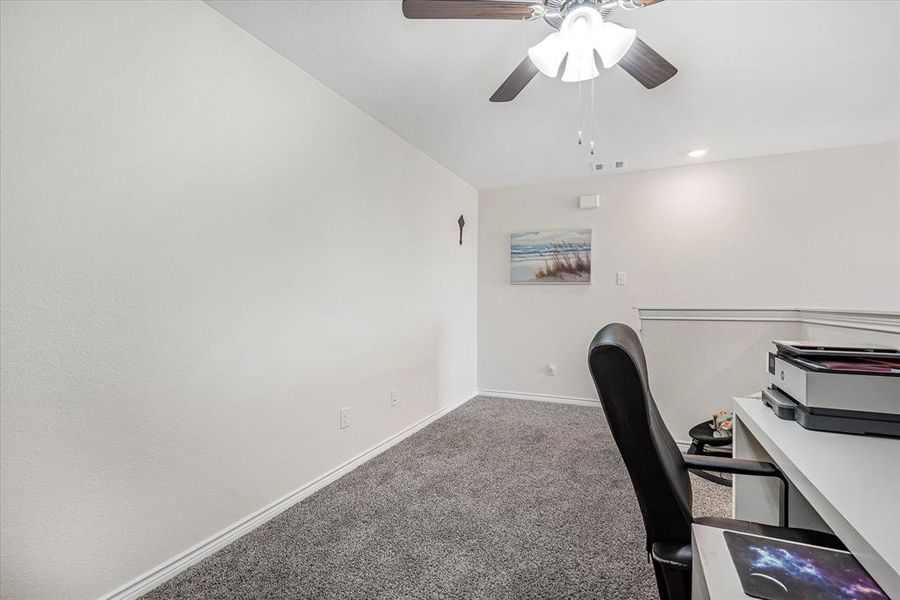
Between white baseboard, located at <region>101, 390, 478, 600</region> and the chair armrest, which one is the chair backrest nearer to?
the chair armrest

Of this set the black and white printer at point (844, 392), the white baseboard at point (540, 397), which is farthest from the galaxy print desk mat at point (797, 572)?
the white baseboard at point (540, 397)

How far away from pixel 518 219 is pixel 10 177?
3669 mm

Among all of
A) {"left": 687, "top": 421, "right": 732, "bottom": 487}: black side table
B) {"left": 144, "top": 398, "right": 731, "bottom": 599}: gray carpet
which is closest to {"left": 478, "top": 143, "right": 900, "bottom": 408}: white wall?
{"left": 687, "top": 421, "right": 732, "bottom": 487}: black side table

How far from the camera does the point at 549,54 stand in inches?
59.9

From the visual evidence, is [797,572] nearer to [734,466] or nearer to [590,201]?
[734,466]

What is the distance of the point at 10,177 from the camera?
3.63 ft

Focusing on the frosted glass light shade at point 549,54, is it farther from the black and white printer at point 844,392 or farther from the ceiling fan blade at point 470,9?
the black and white printer at point 844,392

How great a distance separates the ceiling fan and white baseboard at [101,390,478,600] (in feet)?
7.16

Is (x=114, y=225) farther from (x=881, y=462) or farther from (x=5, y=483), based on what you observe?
(x=881, y=462)

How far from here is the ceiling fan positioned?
1364 mm

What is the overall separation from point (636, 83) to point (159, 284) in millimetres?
2516

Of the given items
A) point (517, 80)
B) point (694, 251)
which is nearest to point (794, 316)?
point (694, 251)

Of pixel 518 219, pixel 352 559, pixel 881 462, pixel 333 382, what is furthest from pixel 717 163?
pixel 352 559

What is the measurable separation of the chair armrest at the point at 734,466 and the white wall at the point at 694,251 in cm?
185
